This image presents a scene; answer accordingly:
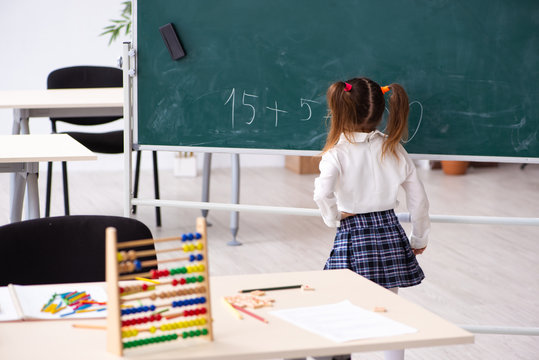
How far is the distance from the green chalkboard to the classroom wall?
4.03 metres

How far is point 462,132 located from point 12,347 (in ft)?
5.86

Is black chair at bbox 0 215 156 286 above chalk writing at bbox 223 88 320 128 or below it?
below

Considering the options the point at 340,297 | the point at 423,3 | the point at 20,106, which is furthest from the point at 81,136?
the point at 340,297

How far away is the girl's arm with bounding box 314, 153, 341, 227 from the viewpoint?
90.1 inches

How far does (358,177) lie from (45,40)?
4861mm

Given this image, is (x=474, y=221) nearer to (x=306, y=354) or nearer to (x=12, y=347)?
(x=306, y=354)

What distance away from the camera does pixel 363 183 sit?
2.32 m

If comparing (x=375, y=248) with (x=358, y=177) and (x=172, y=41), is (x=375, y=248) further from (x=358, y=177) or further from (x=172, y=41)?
(x=172, y=41)

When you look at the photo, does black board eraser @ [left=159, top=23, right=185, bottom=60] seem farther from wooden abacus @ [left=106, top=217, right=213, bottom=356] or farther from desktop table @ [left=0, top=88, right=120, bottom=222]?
wooden abacus @ [left=106, top=217, right=213, bottom=356]

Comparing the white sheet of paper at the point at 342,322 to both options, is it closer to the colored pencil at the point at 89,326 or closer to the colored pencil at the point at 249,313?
Answer: the colored pencil at the point at 249,313

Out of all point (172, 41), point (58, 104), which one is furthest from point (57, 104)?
point (172, 41)

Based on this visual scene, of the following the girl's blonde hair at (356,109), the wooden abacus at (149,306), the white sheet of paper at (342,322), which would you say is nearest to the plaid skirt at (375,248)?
the girl's blonde hair at (356,109)

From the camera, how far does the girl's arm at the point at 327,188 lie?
2.29 meters

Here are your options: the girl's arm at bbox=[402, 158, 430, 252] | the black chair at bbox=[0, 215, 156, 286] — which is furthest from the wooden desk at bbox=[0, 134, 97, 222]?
the girl's arm at bbox=[402, 158, 430, 252]
